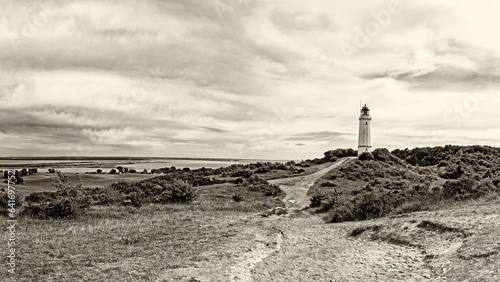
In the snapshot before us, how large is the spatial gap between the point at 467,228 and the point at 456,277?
12.7 feet

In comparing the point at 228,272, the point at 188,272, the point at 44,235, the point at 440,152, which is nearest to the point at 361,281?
the point at 228,272

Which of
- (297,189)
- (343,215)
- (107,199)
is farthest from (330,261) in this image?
(297,189)

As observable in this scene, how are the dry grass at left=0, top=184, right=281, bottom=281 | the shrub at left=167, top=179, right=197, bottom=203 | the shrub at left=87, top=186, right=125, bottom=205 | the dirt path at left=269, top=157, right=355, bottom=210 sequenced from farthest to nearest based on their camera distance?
1. the dirt path at left=269, top=157, right=355, bottom=210
2. the shrub at left=167, top=179, right=197, bottom=203
3. the shrub at left=87, top=186, right=125, bottom=205
4. the dry grass at left=0, top=184, right=281, bottom=281

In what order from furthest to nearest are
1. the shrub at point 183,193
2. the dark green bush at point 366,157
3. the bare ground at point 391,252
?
the dark green bush at point 366,157 → the shrub at point 183,193 → the bare ground at point 391,252

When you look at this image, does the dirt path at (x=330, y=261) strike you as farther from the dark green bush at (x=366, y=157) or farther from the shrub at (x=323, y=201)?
the dark green bush at (x=366, y=157)

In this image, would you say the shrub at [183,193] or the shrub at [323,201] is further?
the shrub at [183,193]

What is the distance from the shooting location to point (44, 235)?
571 inches

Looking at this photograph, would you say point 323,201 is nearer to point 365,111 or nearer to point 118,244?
point 118,244

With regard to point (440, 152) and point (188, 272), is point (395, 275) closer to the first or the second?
point (188, 272)

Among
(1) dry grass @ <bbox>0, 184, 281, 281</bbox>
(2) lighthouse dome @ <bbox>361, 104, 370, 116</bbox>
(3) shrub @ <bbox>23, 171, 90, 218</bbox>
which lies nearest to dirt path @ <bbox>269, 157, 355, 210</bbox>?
(1) dry grass @ <bbox>0, 184, 281, 281</bbox>

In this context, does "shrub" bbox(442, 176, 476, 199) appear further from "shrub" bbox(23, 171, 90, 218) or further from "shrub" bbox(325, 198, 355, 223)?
"shrub" bbox(23, 171, 90, 218)

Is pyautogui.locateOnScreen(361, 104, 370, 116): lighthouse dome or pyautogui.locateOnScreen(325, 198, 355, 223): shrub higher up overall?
pyautogui.locateOnScreen(361, 104, 370, 116): lighthouse dome

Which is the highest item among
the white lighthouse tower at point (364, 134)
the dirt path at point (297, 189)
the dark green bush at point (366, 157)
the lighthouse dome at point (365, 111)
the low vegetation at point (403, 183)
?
the lighthouse dome at point (365, 111)

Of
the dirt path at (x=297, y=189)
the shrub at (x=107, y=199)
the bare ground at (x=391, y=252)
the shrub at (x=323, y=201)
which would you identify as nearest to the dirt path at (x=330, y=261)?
the bare ground at (x=391, y=252)
